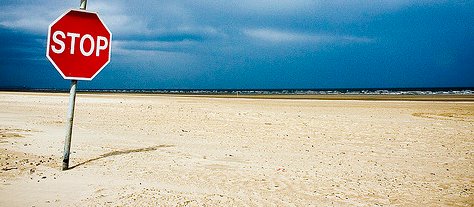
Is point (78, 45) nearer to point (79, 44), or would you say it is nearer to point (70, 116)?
point (79, 44)

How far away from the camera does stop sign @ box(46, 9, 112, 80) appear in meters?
5.18

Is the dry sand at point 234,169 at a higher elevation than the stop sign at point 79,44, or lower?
lower

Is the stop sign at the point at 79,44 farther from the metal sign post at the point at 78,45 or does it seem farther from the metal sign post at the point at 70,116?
the metal sign post at the point at 70,116

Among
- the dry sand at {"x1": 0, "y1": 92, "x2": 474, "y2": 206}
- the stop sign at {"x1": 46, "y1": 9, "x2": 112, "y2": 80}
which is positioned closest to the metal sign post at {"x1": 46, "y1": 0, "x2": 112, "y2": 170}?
the stop sign at {"x1": 46, "y1": 9, "x2": 112, "y2": 80}

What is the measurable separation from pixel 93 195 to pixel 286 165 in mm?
4021

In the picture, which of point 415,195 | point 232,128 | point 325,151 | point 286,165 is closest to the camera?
point 415,195

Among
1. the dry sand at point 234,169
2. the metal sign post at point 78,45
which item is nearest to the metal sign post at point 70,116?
the metal sign post at point 78,45

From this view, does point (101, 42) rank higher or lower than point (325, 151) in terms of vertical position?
higher

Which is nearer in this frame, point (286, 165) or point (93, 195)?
point (93, 195)

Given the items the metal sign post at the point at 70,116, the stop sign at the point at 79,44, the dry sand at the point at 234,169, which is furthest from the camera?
the metal sign post at the point at 70,116

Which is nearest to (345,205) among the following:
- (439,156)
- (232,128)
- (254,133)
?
(439,156)

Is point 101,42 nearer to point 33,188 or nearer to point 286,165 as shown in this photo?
point 33,188

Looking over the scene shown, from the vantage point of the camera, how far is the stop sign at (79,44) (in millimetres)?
5184

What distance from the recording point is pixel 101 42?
563cm
